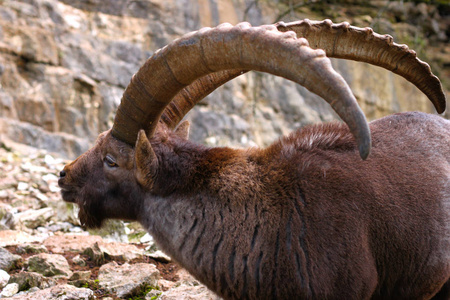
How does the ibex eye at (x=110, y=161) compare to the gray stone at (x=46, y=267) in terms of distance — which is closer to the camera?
the ibex eye at (x=110, y=161)

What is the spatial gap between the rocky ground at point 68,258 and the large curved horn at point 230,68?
5.93 ft

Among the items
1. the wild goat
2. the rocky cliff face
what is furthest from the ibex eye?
the rocky cliff face

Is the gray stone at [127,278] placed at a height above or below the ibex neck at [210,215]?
below

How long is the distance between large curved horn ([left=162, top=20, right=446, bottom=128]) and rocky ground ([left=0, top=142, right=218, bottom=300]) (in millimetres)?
1862

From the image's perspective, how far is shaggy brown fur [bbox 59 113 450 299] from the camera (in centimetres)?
405

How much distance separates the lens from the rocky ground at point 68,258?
5355 mm

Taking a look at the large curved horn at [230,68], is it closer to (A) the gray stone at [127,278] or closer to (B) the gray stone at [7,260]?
(A) the gray stone at [127,278]

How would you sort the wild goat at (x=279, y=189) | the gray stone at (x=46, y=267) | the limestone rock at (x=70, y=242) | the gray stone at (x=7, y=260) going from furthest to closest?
the limestone rock at (x=70, y=242) → the gray stone at (x=7, y=260) → the gray stone at (x=46, y=267) → the wild goat at (x=279, y=189)

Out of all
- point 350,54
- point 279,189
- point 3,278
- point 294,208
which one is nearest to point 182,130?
point 279,189

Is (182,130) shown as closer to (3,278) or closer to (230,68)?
(230,68)

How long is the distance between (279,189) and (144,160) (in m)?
1.22

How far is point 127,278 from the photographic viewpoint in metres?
5.58

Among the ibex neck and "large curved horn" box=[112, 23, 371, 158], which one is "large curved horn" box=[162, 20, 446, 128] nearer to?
"large curved horn" box=[112, 23, 371, 158]

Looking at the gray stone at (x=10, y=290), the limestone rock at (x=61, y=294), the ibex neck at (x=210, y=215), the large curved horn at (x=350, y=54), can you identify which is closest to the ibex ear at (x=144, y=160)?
the ibex neck at (x=210, y=215)
